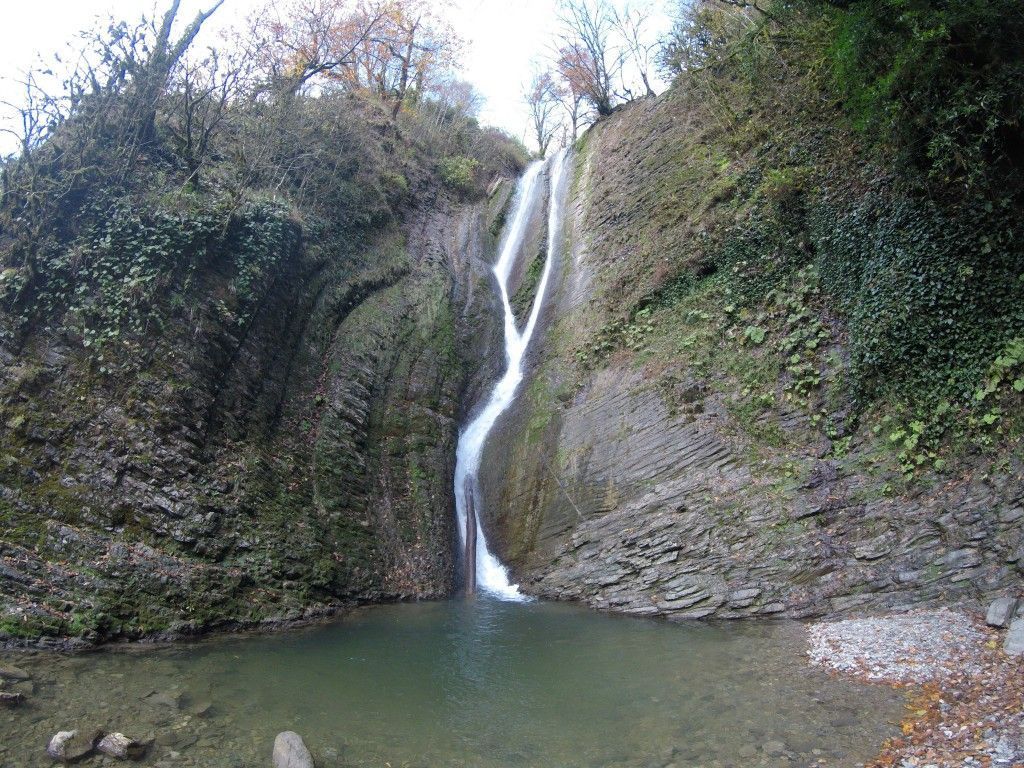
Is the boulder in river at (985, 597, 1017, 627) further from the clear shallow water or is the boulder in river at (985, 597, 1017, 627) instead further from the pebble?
the clear shallow water

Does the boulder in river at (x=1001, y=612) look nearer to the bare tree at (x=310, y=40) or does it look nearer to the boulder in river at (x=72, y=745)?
the boulder in river at (x=72, y=745)

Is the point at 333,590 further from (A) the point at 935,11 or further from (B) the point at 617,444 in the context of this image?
(A) the point at 935,11

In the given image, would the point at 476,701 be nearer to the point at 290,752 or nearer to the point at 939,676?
the point at 290,752

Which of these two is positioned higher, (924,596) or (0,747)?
(0,747)

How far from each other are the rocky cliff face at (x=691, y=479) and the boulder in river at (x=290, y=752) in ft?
19.5

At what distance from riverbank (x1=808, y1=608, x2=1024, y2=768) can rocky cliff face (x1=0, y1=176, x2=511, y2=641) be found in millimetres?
7400

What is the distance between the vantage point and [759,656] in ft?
23.3

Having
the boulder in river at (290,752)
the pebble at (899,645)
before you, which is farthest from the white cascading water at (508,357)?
the boulder in river at (290,752)

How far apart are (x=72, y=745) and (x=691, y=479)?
8780 mm

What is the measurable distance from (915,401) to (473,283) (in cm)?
1310

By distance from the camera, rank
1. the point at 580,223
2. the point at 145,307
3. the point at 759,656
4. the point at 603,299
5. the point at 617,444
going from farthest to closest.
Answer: the point at 580,223, the point at 603,299, the point at 617,444, the point at 145,307, the point at 759,656

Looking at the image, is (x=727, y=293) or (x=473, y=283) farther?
(x=473, y=283)

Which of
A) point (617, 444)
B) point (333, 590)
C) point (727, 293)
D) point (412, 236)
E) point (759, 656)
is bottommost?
point (759, 656)

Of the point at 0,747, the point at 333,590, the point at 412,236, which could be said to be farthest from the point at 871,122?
the point at 412,236
